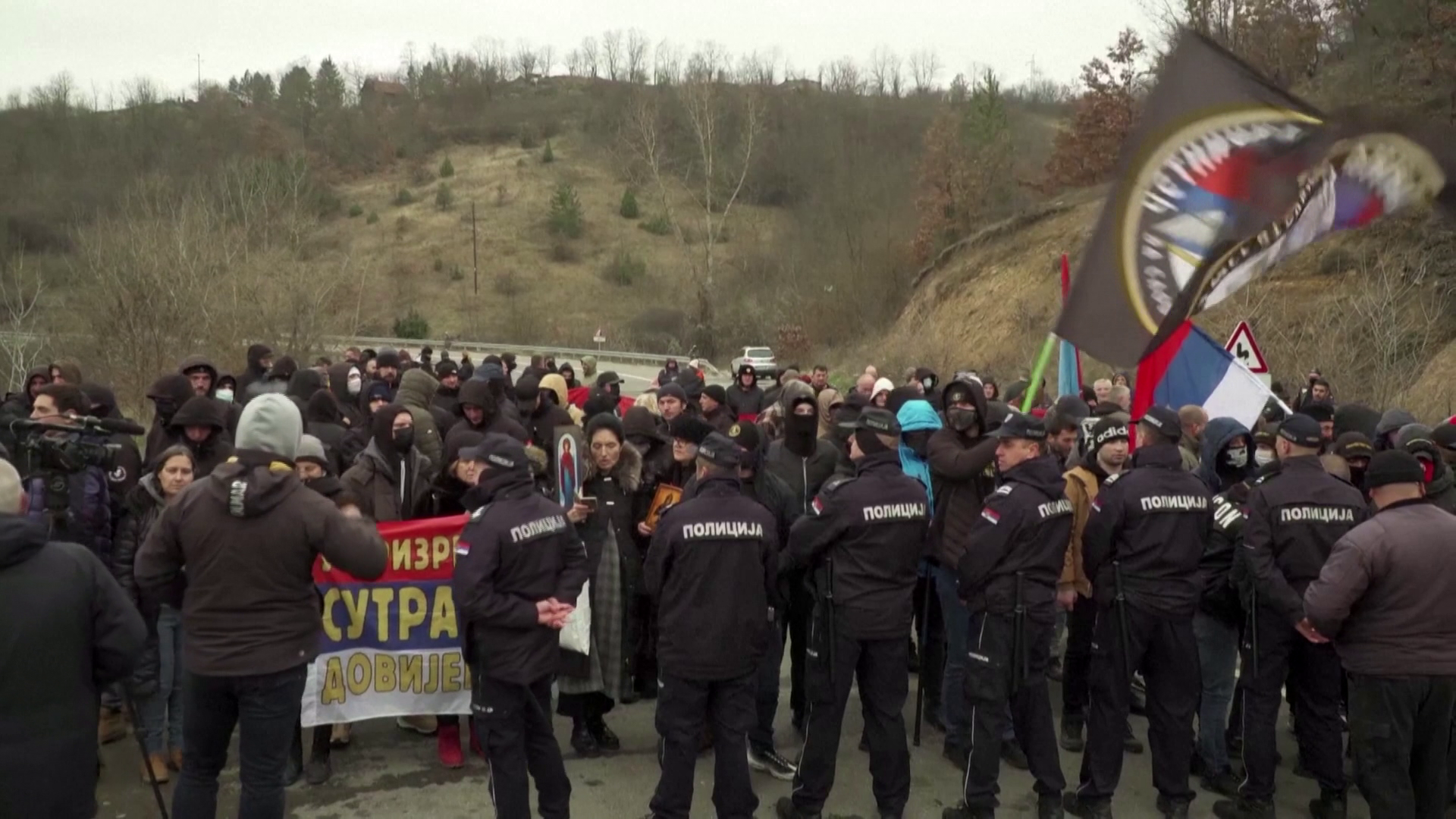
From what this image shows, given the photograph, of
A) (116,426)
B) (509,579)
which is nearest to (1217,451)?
(509,579)

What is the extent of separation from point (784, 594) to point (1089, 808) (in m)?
1.90

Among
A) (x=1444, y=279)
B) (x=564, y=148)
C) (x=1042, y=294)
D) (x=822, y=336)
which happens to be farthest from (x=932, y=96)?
(x=1444, y=279)

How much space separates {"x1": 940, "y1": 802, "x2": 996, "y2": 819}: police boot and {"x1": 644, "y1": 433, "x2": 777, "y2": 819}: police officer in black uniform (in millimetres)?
1055

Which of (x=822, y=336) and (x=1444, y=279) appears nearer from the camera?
(x=1444, y=279)

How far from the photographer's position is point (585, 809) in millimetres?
5445

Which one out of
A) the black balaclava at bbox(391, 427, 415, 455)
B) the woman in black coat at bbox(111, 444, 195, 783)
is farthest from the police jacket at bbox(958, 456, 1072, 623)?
the woman in black coat at bbox(111, 444, 195, 783)

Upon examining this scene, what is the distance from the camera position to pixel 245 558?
4.14 m

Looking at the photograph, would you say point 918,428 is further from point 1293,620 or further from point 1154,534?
point 1293,620

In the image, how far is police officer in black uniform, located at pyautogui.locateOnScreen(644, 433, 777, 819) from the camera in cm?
484

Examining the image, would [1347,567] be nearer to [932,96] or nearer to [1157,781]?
[1157,781]

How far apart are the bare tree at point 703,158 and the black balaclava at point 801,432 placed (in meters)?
46.2

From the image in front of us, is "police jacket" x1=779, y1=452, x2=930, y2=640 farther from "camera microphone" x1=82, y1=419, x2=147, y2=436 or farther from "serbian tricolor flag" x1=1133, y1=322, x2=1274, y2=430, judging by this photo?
"serbian tricolor flag" x1=1133, y1=322, x2=1274, y2=430

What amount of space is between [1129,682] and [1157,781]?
1.97 ft

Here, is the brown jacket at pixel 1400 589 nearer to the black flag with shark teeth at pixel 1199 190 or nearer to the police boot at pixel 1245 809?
the police boot at pixel 1245 809
